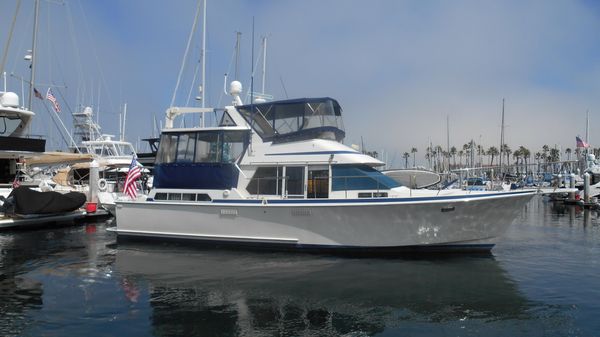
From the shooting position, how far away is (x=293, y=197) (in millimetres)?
Result: 11727

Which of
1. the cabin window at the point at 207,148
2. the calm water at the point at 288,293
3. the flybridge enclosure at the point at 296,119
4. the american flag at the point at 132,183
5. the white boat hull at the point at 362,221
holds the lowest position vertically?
the calm water at the point at 288,293

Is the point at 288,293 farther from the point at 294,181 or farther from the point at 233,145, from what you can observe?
the point at 233,145

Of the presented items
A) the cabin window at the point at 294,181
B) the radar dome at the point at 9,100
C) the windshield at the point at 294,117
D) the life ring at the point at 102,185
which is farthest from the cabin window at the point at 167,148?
the radar dome at the point at 9,100

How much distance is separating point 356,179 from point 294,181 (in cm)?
166

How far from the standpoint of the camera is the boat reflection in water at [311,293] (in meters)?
6.70

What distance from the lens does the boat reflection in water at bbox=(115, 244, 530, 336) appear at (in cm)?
670

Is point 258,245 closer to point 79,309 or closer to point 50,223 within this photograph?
point 79,309

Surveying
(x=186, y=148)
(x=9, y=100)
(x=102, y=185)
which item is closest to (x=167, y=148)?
(x=186, y=148)

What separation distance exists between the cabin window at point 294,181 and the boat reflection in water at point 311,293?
1.67 metres

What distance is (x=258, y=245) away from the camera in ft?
38.0

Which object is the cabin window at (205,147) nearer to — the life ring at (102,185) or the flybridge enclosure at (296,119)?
the flybridge enclosure at (296,119)

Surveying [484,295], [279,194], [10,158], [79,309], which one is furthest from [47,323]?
[10,158]

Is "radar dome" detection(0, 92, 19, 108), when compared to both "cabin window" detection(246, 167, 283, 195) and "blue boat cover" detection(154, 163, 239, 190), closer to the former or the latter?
"blue boat cover" detection(154, 163, 239, 190)

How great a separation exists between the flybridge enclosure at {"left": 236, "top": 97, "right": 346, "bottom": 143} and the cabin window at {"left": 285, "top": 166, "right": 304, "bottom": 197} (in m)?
0.87
